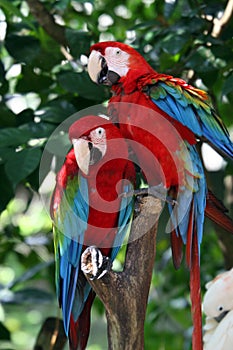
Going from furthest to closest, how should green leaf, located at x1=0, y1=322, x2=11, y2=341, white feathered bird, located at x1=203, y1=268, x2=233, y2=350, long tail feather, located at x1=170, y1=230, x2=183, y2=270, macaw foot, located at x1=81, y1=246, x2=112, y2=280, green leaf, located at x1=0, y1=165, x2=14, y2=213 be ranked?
green leaf, located at x1=0, y1=322, x2=11, y2=341
green leaf, located at x1=0, y1=165, x2=14, y2=213
white feathered bird, located at x1=203, y1=268, x2=233, y2=350
long tail feather, located at x1=170, y1=230, x2=183, y2=270
macaw foot, located at x1=81, y1=246, x2=112, y2=280

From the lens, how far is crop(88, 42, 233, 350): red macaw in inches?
34.6

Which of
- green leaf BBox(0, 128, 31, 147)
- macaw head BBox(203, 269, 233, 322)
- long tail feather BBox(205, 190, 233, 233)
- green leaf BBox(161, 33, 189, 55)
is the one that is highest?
green leaf BBox(161, 33, 189, 55)

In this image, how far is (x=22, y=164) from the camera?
42.5 inches

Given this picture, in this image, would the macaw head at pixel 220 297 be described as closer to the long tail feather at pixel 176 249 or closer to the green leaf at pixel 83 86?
the long tail feather at pixel 176 249

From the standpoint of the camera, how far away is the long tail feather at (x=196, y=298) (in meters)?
0.86

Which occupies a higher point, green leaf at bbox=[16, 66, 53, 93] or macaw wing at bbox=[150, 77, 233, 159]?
macaw wing at bbox=[150, 77, 233, 159]

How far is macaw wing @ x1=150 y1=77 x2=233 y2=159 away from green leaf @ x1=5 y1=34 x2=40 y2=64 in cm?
39

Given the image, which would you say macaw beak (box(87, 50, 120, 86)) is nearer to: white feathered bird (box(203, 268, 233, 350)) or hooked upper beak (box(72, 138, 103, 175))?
hooked upper beak (box(72, 138, 103, 175))

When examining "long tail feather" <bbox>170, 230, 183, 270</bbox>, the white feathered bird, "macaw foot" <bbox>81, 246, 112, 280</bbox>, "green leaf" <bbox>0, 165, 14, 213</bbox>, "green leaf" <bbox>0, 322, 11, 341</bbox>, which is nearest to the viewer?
"macaw foot" <bbox>81, 246, 112, 280</bbox>

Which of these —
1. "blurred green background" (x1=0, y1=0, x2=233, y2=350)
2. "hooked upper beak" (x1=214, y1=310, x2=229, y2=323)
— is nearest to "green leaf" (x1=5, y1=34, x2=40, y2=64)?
A: "blurred green background" (x1=0, y1=0, x2=233, y2=350)

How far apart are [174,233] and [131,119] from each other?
155 mm

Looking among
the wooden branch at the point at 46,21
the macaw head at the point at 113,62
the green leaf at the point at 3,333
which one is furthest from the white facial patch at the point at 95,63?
the green leaf at the point at 3,333

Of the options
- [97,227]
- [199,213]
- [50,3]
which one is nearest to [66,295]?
[97,227]

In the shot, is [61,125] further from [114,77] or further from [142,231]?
[142,231]
